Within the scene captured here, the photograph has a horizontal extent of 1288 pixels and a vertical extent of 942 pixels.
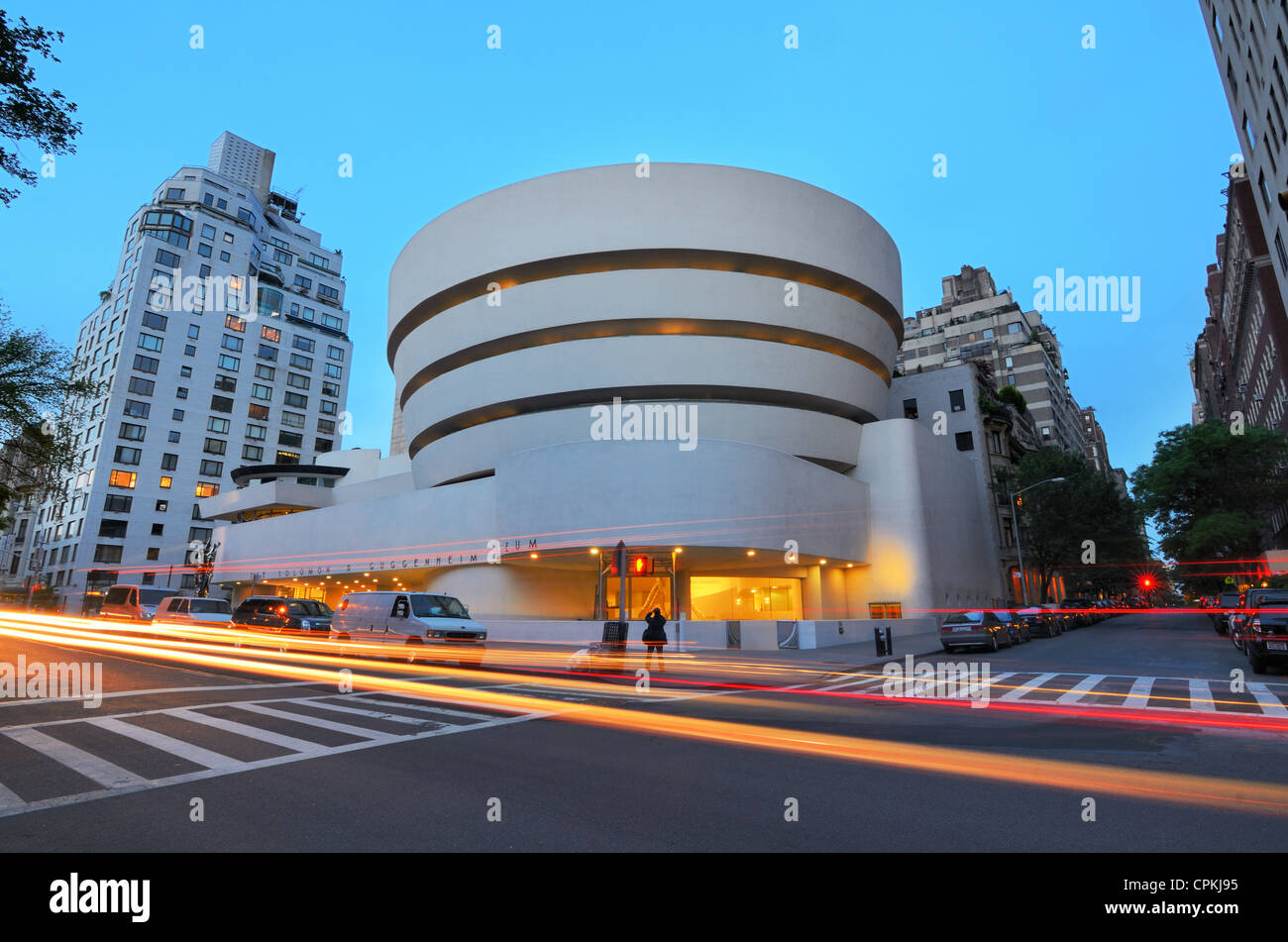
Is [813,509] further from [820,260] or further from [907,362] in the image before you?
[907,362]

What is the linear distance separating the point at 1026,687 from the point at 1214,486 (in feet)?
143

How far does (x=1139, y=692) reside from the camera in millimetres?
12711

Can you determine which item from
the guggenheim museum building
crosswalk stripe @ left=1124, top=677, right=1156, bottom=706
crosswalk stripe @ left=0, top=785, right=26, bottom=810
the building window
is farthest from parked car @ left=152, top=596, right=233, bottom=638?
the building window

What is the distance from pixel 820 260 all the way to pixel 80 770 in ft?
137

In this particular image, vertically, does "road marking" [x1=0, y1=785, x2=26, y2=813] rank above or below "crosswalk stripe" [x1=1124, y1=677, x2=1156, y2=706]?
below

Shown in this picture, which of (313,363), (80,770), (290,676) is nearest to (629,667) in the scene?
(290,676)

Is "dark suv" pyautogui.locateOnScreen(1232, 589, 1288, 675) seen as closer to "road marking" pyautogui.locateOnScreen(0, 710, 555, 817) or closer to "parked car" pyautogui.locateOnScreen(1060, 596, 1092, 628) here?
"road marking" pyautogui.locateOnScreen(0, 710, 555, 817)

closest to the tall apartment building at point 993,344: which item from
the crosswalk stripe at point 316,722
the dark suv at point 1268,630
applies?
the dark suv at point 1268,630

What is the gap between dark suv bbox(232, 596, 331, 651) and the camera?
23344mm

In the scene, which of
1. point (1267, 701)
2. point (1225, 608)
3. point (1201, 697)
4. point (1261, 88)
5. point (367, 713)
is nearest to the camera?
point (367, 713)

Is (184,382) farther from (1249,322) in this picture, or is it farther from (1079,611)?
(1249,322)

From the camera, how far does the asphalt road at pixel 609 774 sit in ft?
15.6

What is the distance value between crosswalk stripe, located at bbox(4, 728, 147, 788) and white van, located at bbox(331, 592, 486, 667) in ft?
32.1

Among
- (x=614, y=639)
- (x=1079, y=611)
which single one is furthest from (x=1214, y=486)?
(x=614, y=639)
